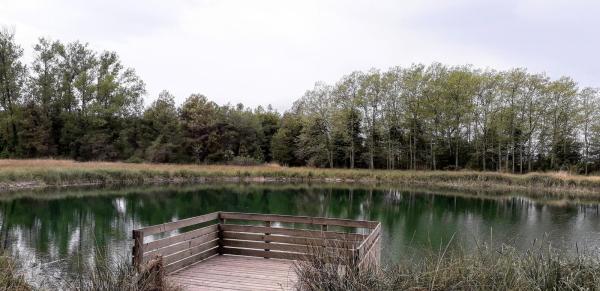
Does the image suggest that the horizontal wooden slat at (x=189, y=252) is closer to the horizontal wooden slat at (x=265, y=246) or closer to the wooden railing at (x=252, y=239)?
the wooden railing at (x=252, y=239)

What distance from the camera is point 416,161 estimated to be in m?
49.8

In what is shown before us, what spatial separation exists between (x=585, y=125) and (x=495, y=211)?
27.8 meters

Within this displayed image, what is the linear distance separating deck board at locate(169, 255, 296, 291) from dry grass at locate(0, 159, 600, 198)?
24.1 meters

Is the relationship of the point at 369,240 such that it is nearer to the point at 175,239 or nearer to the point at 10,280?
the point at 175,239

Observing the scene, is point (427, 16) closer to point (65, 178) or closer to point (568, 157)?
point (65, 178)

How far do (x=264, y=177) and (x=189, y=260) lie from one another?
105ft

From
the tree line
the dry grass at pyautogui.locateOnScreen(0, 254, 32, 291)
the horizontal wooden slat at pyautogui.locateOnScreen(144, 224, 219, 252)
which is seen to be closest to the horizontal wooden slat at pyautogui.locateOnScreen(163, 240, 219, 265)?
the horizontal wooden slat at pyautogui.locateOnScreen(144, 224, 219, 252)

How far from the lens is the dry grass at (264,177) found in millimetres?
29969

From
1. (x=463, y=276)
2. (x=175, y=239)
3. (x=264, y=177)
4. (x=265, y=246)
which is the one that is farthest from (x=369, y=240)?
(x=264, y=177)

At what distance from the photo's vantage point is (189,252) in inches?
321

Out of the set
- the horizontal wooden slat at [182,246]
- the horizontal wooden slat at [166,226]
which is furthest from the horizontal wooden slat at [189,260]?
the horizontal wooden slat at [166,226]

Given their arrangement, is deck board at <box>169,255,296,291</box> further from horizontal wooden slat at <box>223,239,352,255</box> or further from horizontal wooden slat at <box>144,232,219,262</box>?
horizontal wooden slat at <box>144,232,219,262</box>

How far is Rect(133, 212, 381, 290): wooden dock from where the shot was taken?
22.8 feet

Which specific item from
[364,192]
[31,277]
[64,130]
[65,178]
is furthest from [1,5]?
[31,277]
